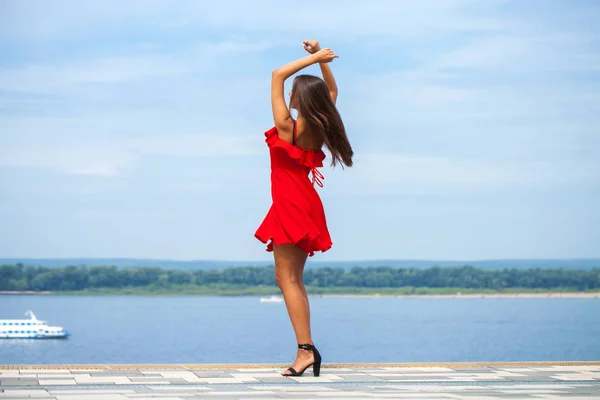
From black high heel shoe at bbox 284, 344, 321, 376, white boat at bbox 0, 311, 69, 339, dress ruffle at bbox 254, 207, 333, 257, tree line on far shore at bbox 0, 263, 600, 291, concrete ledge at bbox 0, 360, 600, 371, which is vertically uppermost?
dress ruffle at bbox 254, 207, 333, 257

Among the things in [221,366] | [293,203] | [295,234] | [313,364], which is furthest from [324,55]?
[221,366]

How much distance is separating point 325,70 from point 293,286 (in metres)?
0.92

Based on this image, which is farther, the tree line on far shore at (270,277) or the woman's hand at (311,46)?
the tree line on far shore at (270,277)

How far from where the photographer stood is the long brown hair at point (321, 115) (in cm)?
402

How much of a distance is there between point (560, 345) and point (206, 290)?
33574 mm

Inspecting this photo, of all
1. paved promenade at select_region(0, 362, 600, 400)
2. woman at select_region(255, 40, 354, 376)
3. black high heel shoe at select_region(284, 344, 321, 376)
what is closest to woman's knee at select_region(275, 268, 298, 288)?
woman at select_region(255, 40, 354, 376)

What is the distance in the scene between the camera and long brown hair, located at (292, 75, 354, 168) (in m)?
4.02

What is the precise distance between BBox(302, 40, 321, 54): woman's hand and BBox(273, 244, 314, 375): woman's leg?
0.83 meters

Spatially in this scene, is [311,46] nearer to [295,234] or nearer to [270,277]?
[295,234]

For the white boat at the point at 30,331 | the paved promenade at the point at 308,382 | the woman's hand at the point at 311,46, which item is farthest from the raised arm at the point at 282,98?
the white boat at the point at 30,331

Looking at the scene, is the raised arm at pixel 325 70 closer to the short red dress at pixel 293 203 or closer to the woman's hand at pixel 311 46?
the woman's hand at pixel 311 46

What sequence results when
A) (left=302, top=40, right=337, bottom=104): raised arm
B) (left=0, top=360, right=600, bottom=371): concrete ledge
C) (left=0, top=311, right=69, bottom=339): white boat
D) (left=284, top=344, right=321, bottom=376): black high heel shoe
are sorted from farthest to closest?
(left=0, top=311, right=69, bottom=339): white boat → (left=302, top=40, right=337, bottom=104): raised arm → (left=0, top=360, right=600, bottom=371): concrete ledge → (left=284, top=344, right=321, bottom=376): black high heel shoe

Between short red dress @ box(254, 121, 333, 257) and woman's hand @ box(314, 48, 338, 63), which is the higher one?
woman's hand @ box(314, 48, 338, 63)

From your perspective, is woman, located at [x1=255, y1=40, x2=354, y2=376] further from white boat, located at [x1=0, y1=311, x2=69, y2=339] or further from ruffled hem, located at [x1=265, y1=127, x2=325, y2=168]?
white boat, located at [x1=0, y1=311, x2=69, y2=339]
